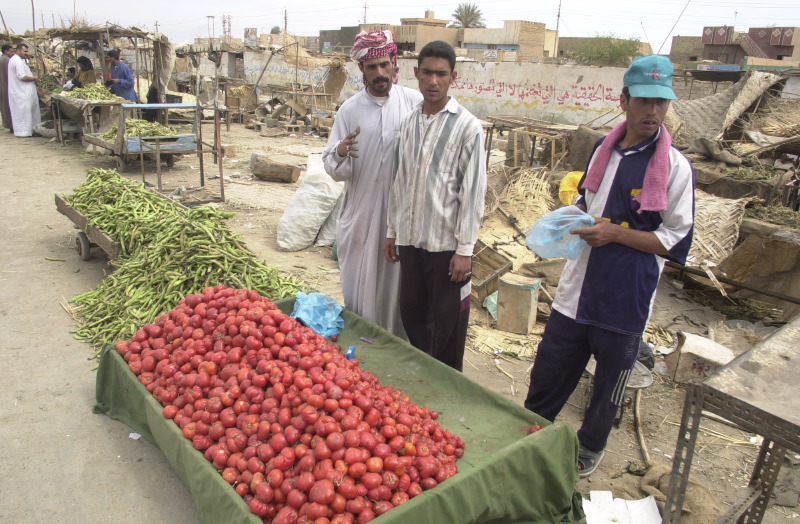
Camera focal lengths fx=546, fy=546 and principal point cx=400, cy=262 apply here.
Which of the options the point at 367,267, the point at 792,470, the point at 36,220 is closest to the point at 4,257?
the point at 36,220

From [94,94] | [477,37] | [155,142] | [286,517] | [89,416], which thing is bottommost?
[89,416]

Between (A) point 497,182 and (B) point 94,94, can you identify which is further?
(B) point 94,94

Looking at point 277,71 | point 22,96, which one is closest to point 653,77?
point 22,96

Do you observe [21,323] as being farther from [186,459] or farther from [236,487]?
[236,487]

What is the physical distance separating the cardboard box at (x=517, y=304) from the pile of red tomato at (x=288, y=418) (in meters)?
2.31

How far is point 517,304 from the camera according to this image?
4.95 meters

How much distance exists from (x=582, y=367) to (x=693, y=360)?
5.77ft

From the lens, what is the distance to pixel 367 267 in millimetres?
3672

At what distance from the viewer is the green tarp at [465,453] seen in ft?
7.28

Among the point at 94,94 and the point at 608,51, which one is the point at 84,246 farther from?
the point at 608,51

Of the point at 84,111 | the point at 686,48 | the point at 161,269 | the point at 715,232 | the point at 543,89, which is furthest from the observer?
the point at 686,48

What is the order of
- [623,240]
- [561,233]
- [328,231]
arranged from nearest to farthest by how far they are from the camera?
[623,240], [561,233], [328,231]

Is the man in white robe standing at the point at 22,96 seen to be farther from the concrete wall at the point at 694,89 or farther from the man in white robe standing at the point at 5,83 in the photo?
the concrete wall at the point at 694,89

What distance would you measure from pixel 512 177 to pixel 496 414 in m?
5.79
